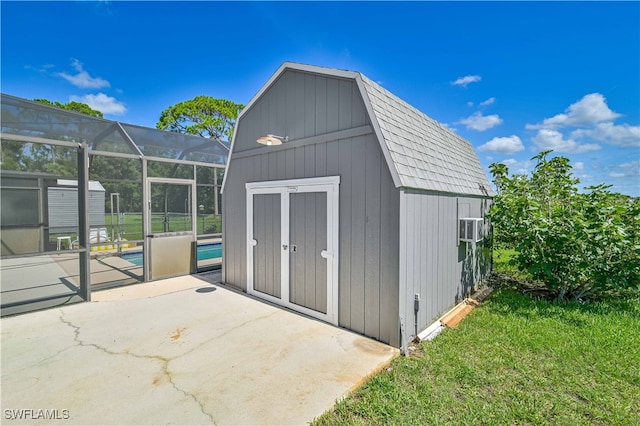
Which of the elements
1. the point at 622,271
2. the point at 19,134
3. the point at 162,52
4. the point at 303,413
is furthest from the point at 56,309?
the point at 162,52

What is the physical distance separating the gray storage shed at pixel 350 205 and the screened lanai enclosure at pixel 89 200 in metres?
2.12

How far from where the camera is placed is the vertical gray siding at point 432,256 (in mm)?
3033

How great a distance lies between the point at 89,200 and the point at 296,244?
464 cm

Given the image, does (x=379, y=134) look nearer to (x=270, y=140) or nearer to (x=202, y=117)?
(x=270, y=140)

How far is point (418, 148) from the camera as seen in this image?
147 inches

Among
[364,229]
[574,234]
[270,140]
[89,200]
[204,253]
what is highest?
[270,140]

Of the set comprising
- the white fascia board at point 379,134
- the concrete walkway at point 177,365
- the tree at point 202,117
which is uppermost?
the tree at point 202,117

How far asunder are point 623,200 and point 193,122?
71.0 ft

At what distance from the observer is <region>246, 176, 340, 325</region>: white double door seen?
365 centimetres

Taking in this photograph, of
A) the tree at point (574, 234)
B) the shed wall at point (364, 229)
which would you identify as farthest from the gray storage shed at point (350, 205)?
the tree at point (574, 234)

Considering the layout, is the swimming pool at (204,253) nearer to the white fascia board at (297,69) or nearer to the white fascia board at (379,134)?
the white fascia board at (297,69)

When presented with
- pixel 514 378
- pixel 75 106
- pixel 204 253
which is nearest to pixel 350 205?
pixel 514 378

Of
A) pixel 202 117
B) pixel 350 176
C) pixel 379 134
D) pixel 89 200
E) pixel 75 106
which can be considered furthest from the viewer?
pixel 202 117

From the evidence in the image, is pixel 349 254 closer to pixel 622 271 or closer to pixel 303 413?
pixel 303 413
